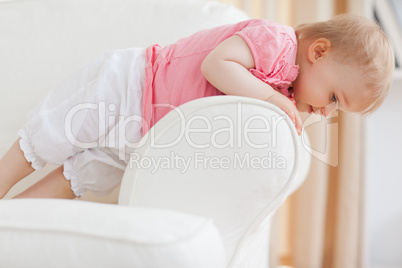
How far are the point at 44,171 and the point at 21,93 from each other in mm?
239

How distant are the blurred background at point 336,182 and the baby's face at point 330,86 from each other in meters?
0.78

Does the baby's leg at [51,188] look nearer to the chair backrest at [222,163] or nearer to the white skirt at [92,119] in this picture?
the white skirt at [92,119]

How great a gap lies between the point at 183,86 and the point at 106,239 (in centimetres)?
53

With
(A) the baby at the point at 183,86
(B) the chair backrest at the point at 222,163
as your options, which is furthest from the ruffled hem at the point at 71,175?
(B) the chair backrest at the point at 222,163

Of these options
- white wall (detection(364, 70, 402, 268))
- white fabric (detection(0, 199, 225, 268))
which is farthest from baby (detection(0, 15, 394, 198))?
white wall (detection(364, 70, 402, 268))

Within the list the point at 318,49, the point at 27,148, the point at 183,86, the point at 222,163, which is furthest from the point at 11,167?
the point at 318,49

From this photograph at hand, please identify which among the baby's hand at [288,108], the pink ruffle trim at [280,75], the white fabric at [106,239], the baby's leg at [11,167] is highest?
the pink ruffle trim at [280,75]

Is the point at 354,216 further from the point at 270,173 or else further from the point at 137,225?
the point at 137,225

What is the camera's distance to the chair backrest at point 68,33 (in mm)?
1312

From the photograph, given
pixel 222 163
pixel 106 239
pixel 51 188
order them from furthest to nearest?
pixel 51 188
pixel 222 163
pixel 106 239

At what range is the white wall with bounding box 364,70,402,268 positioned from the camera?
2064 mm

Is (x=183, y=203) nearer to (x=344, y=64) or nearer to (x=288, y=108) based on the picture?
(x=288, y=108)

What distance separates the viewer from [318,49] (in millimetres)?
962

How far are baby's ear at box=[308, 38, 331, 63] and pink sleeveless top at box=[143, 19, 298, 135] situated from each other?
0.04 m
